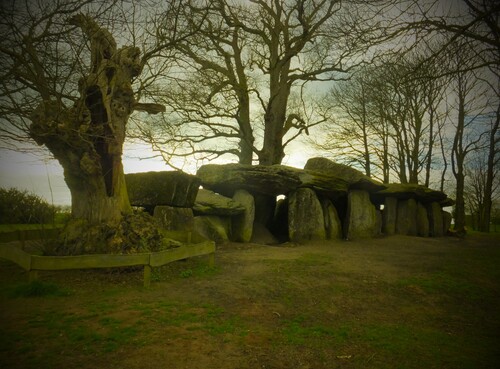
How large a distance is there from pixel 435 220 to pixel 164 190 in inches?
510

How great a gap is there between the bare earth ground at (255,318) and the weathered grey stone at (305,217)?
14.4ft

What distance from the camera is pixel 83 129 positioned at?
5.70 metres

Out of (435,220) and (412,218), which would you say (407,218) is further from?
(435,220)

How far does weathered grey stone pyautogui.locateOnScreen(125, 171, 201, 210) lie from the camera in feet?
31.9

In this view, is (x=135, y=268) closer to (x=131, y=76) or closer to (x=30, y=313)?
(x=30, y=313)

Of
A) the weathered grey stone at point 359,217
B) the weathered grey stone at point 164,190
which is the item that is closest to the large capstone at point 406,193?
the weathered grey stone at point 359,217

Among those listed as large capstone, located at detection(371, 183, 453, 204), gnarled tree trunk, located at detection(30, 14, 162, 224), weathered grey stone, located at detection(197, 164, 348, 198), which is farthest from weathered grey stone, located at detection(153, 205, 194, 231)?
large capstone, located at detection(371, 183, 453, 204)

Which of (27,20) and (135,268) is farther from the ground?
(27,20)

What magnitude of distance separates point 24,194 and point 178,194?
526 centimetres

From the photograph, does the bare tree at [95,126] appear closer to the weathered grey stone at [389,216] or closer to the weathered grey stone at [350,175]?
the weathered grey stone at [350,175]

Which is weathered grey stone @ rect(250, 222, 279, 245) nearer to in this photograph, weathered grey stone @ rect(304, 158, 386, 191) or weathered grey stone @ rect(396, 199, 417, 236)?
weathered grey stone @ rect(304, 158, 386, 191)

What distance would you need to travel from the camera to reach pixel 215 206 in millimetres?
10523

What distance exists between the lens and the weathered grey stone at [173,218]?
9.46 metres

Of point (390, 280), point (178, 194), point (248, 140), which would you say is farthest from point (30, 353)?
point (248, 140)
